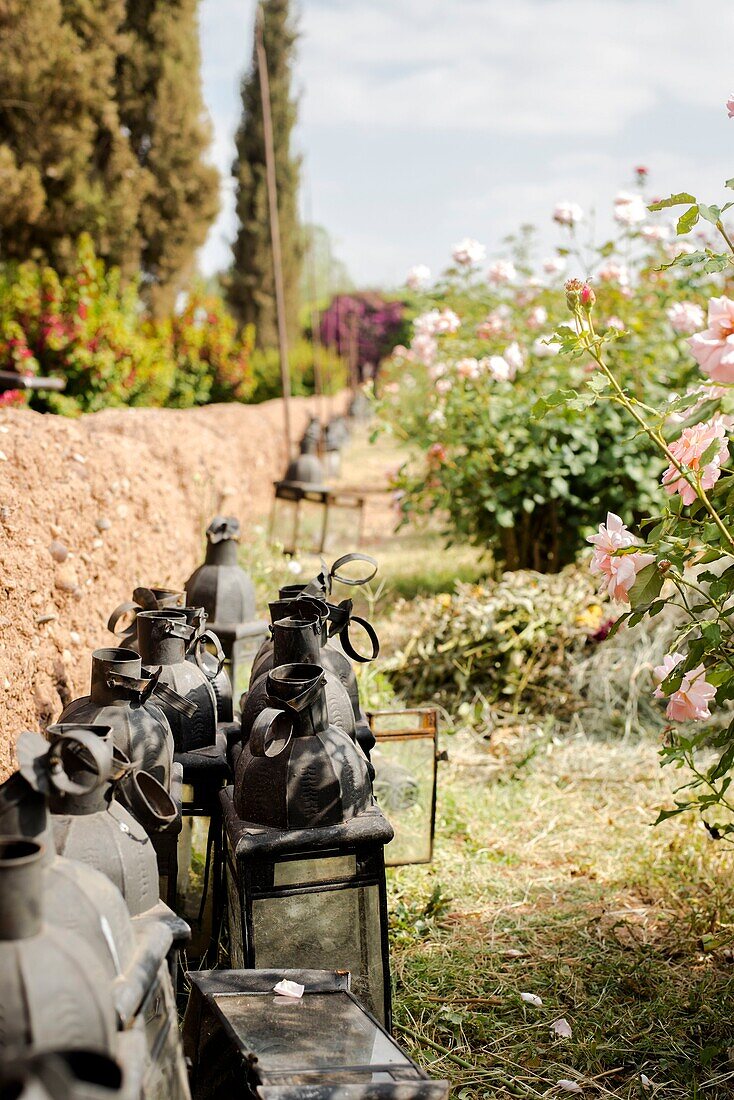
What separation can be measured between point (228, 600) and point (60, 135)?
796cm

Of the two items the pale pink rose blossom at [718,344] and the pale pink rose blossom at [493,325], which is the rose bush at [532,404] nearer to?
the pale pink rose blossom at [493,325]

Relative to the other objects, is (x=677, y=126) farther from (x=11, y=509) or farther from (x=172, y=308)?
(x=172, y=308)

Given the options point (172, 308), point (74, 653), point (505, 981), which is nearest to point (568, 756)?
point (505, 981)

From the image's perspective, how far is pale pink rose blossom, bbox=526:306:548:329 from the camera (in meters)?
5.61

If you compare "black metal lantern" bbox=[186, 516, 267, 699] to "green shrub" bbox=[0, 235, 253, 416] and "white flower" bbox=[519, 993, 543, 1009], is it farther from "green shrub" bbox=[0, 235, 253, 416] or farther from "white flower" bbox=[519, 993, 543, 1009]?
"green shrub" bbox=[0, 235, 253, 416]

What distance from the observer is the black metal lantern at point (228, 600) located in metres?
2.87

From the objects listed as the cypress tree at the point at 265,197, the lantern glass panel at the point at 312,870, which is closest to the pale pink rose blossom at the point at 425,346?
the lantern glass panel at the point at 312,870

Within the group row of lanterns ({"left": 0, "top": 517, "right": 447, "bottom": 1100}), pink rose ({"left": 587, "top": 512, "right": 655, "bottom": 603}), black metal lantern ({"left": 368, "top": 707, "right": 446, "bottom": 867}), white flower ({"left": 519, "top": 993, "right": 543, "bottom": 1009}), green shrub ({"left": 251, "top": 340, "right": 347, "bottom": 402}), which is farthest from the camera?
green shrub ({"left": 251, "top": 340, "right": 347, "bottom": 402})

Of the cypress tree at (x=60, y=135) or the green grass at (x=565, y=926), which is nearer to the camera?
the green grass at (x=565, y=926)

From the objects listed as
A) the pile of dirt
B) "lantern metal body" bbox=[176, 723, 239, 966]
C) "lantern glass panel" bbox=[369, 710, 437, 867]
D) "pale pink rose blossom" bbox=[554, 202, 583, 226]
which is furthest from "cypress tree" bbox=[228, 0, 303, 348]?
"lantern metal body" bbox=[176, 723, 239, 966]

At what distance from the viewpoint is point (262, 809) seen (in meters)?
1.71

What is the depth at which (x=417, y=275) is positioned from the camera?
576 cm

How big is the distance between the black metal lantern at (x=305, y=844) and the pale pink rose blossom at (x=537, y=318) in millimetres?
4316

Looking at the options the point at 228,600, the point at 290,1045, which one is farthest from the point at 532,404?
the point at 290,1045
